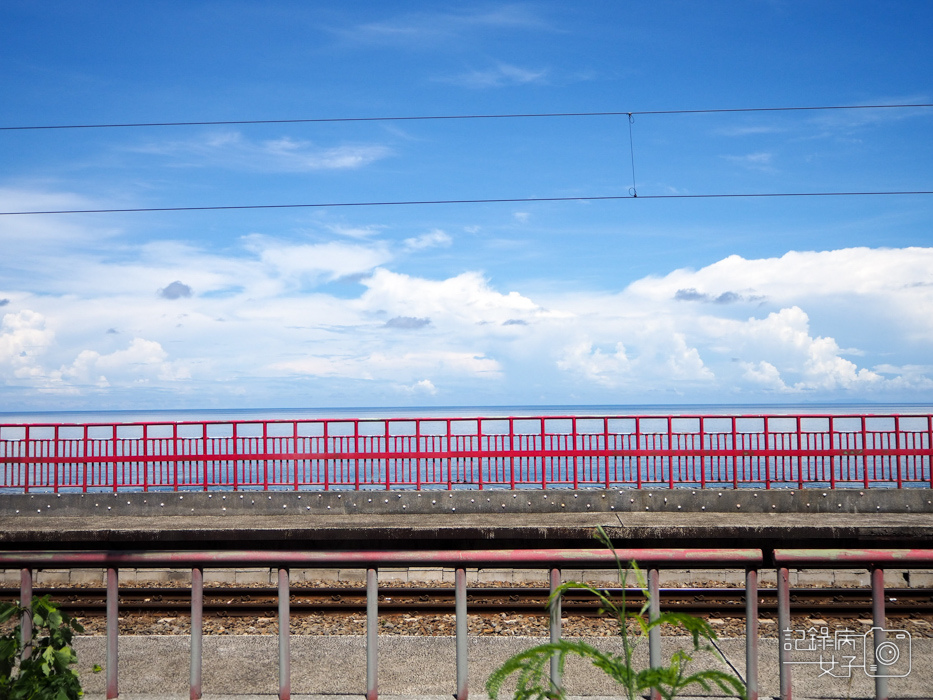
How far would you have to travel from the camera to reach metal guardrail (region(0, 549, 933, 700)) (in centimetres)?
382

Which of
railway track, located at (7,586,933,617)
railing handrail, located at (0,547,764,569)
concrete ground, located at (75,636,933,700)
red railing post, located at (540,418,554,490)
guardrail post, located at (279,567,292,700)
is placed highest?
red railing post, located at (540,418,554,490)

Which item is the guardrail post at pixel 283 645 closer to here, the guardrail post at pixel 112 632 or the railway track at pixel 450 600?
the guardrail post at pixel 112 632

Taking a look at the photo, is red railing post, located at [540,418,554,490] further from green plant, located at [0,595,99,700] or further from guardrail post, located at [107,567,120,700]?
green plant, located at [0,595,99,700]

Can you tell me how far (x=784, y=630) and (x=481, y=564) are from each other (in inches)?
70.2

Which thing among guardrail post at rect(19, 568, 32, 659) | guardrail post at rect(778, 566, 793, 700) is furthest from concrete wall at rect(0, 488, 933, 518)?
guardrail post at rect(19, 568, 32, 659)

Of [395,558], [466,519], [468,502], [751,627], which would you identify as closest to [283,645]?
[395,558]

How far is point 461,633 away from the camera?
409 centimetres

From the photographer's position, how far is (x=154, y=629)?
28.3 ft

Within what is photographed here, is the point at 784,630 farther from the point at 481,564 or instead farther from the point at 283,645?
the point at 283,645

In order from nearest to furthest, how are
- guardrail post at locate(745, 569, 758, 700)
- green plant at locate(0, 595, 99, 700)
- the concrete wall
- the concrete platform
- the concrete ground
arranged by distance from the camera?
green plant at locate(0, 595, 99, 700), guardrail post at locate(745, 569, 758, 700), the concrete ground, the concrete platform, the concrete wall

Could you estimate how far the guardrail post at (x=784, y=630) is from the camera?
396cm

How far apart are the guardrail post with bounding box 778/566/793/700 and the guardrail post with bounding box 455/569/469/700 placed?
69.5 inches

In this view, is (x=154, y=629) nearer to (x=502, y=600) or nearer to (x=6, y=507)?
(x=502, y=600)

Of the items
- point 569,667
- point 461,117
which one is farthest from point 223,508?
point 569,667
